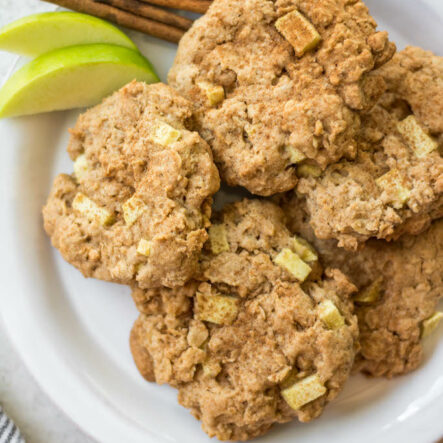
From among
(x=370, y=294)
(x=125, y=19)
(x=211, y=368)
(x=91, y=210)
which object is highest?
(x=125, y=19)

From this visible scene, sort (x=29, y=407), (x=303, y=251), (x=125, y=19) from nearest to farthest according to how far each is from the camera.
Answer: (x=303, y=251)
(x=125, y=19)
(x=29, y=407)

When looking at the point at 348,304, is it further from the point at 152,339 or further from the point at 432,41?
the point at 432,41

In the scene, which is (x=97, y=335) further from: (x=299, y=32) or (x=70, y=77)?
(x=299, y=32)

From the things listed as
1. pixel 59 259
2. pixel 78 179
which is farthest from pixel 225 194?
pixel 59 259

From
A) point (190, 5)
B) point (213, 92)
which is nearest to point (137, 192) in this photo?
point (213, 92)

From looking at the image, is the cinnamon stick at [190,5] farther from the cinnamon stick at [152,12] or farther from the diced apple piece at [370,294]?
the diced apple piece at [370,294]

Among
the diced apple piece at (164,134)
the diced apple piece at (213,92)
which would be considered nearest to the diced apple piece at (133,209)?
the diced apple piece at (164,134)
